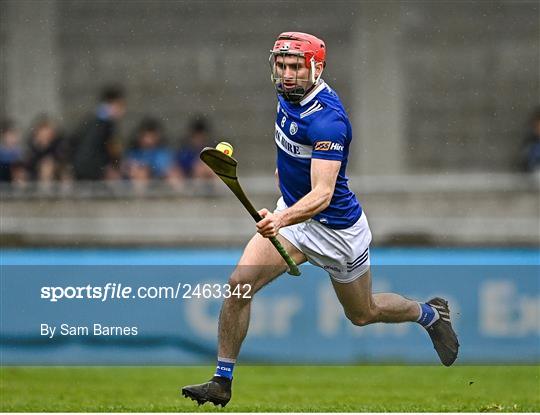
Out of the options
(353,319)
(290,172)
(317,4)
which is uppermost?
(317,4)

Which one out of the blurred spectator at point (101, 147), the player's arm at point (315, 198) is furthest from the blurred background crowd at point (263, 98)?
the player's arm at point (315, 198)

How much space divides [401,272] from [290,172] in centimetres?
422

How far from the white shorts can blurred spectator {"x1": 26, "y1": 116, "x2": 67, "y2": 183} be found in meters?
6.65

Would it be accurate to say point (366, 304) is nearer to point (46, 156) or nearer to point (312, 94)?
point (312, 94)

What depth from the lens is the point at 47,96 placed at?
55.1 ft

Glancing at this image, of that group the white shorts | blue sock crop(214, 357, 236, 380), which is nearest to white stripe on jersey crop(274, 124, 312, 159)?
the white shorts

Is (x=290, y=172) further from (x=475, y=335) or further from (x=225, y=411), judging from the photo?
(x=475, y=335)

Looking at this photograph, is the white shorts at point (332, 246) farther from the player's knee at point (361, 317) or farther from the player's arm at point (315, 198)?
the player's arm at point (315, 198)

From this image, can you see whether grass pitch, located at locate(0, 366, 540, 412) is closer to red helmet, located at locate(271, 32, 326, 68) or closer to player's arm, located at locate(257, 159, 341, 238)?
player's arm, located at locate(257, 159, 341, 238)

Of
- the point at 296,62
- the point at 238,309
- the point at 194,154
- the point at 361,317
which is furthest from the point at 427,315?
the point at 194,154

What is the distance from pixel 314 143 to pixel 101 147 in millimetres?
6553

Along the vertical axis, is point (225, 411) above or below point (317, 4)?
below

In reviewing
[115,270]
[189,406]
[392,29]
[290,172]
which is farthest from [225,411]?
[392,29]

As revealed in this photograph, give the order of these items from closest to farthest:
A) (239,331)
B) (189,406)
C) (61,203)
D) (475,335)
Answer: (239,331)
(189,406)
(475,335)
(61,203)
